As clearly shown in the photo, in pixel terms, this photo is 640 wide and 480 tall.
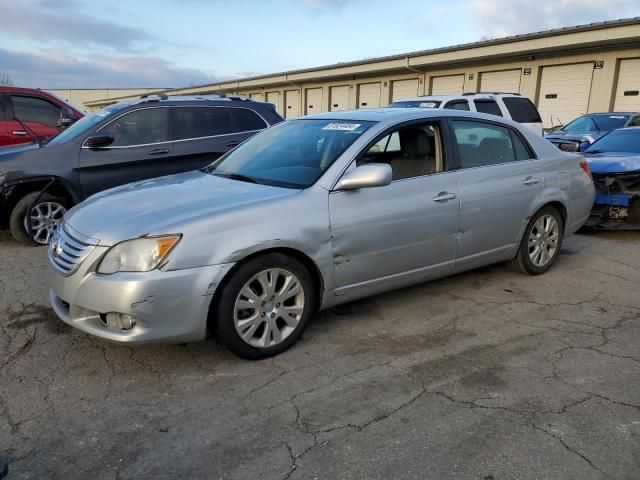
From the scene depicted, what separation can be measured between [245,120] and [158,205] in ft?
13.6

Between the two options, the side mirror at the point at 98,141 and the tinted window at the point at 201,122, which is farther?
the tinted window at the point at 201,122

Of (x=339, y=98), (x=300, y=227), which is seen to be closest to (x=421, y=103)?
(x=300, y=227)

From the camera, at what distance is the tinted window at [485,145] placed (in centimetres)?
457

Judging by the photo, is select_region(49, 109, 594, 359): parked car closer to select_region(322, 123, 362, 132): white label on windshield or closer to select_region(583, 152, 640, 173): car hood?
select_region(322, 123, 362, 132): white label on windshield

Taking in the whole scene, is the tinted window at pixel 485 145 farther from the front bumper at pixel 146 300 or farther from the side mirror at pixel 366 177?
the front bumper at pixel 146 300

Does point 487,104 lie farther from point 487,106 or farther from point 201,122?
point 201,122

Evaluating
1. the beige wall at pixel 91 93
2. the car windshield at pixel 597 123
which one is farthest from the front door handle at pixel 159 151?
the beige wall at pixel 91 93

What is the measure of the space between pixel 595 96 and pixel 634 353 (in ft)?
52.0

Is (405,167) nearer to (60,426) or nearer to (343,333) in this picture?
(343,333)

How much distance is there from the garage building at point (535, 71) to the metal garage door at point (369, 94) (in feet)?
0.15

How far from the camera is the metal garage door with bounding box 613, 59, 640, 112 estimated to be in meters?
15.9

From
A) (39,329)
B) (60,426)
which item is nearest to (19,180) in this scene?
(39,329)

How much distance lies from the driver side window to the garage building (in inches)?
550

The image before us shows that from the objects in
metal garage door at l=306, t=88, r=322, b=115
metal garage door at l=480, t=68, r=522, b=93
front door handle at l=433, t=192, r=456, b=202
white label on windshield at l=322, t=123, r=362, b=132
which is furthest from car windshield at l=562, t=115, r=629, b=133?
metal garage door at l=306, t=88, r=322, b=115
